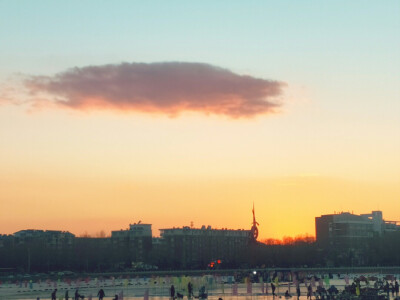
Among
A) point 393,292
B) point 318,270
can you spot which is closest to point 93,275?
point 318,270

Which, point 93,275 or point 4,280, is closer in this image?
A: point 4,280

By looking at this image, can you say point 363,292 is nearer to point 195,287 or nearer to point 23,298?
point 195,287

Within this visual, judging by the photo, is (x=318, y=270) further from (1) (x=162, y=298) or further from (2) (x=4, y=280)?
(1) (x=162, y=298)

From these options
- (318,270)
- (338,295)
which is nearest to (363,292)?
(338,295)

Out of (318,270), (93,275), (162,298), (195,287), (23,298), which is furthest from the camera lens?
(318,270)

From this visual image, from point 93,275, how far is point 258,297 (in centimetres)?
9684

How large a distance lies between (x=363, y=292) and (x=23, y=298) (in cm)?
4466

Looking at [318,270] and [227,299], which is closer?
[227,299]

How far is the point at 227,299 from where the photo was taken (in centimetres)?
8319

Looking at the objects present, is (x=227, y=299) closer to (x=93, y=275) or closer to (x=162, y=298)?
(x=162, y=298)

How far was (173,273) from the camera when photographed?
185875mm

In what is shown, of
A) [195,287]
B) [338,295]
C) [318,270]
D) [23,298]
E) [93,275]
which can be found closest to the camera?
[338,295]

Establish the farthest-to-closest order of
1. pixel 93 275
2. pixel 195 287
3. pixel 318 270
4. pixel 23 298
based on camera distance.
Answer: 1. pixel 318 270
2. pixel 93 275
3. pixel 195 287
4. pixel 23 298

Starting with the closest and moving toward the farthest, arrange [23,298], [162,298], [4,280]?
1. [162,298]
2. [23,298]
3. [4,280]
